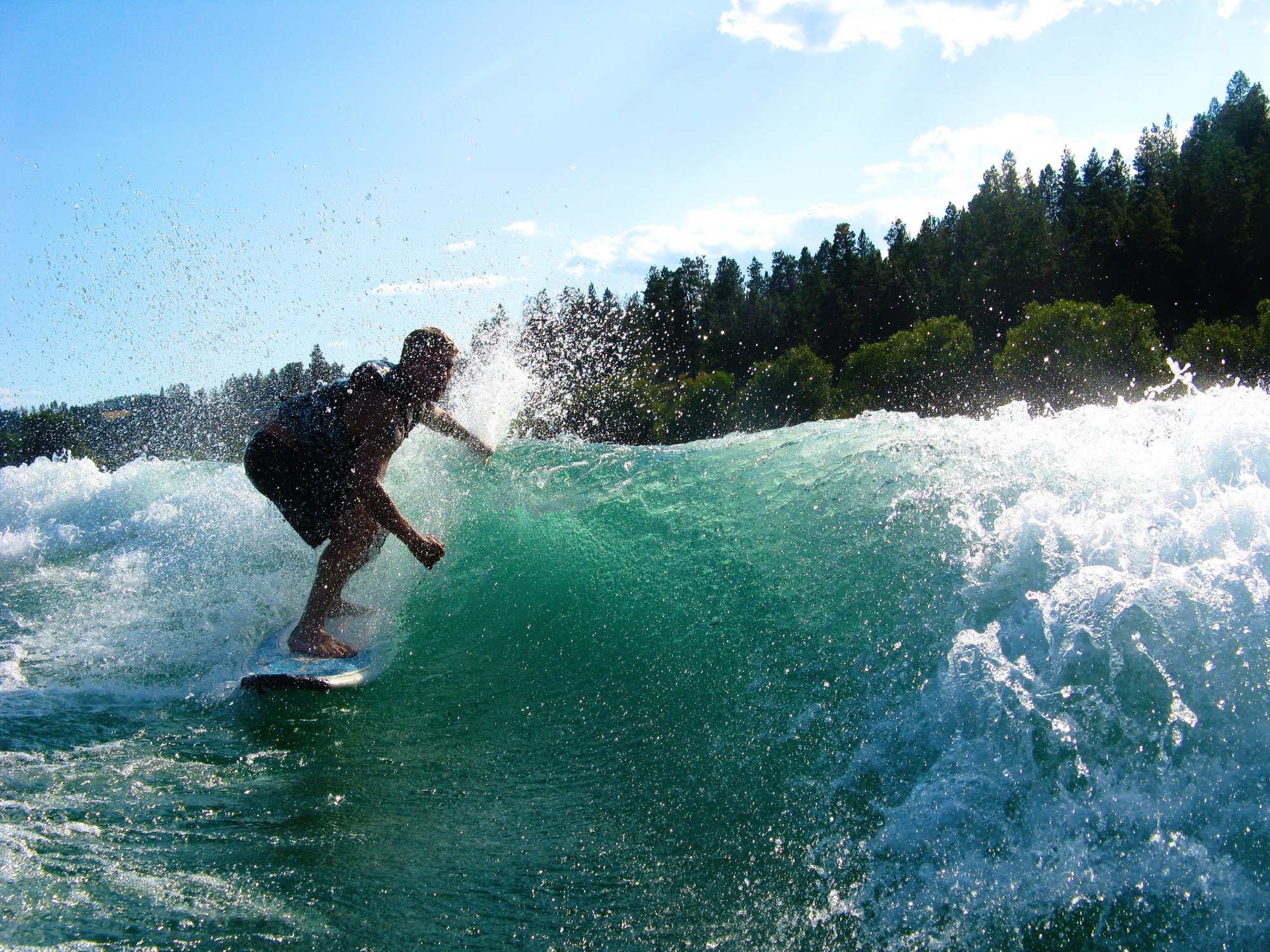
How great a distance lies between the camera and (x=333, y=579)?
4258mm

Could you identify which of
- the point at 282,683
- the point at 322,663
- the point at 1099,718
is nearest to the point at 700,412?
the point at 322,663

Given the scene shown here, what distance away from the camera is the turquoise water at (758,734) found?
2047 mm

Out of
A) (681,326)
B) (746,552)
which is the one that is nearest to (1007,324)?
(681,326)

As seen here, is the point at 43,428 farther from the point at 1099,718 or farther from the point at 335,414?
the point at 1099,718

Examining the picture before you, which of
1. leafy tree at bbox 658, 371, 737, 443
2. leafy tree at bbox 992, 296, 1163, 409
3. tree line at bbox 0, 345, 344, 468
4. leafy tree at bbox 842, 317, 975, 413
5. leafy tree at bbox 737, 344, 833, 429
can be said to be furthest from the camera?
leafy tree at bbox 658, 371, 737, 443

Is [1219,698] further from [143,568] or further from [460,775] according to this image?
[143,568]

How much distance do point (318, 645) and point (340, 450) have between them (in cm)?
103

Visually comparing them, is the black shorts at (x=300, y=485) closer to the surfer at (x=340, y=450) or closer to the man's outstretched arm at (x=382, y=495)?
the surfer at (x=340, y=450)

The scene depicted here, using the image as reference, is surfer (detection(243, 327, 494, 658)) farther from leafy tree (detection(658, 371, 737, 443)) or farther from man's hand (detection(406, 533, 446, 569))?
leafy tree (detection(658, 371, 737, 443))

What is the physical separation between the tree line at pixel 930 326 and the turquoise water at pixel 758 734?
6.63ft

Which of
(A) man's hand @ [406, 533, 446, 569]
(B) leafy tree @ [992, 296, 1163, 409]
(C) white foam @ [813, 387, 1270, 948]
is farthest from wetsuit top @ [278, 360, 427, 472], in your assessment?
(B) leafy tree @ [992, 296, 1163, 409]

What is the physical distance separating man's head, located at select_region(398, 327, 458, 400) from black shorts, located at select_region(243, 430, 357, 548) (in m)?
0.64

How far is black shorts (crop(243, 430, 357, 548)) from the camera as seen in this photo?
4.34 metres

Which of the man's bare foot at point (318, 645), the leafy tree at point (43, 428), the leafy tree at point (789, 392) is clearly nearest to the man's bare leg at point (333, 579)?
the man's bare foot at point (318, 645)
